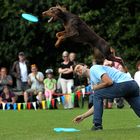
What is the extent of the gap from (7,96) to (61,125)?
7.87 metres

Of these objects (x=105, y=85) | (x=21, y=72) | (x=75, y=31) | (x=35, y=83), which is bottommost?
(x=105, y=85)

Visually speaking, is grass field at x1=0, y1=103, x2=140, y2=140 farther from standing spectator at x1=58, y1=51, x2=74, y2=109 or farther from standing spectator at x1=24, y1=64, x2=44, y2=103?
standing spectator at x1=24, y1=64, x2=44, y2=103

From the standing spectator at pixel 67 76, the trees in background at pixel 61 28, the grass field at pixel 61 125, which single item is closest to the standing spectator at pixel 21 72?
the standing spectator at pixel 67 76

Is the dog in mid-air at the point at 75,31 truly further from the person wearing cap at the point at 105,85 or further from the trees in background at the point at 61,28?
the trees in background at the point at 61,28

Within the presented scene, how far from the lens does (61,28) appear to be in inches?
1167

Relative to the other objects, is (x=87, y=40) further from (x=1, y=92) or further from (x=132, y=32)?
(x=132, y=32)

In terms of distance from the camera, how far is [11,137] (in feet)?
36.6

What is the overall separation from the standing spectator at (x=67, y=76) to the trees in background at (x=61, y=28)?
8159 mm

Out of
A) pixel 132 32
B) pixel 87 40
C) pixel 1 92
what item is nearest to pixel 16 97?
pixel 1 92

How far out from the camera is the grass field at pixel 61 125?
10.8 meters

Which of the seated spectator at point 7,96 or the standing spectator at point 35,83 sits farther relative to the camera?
the standing spectator at point 35,83

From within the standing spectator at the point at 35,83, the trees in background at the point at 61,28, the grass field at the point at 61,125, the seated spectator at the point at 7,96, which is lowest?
the grass field at the point at 61,125

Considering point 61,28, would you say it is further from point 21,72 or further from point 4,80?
point 4,80

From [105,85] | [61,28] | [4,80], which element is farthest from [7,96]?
[105,85]
